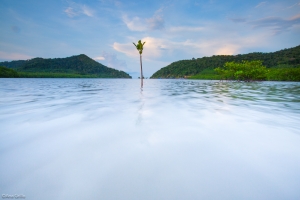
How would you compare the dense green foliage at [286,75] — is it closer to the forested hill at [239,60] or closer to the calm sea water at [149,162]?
the forested hill at [239,60]

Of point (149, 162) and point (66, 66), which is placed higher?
point (66, 66)

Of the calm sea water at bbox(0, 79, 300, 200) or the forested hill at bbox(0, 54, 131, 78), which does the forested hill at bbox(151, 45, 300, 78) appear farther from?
the calm sea water at bbox(0, 79, 300, 200)

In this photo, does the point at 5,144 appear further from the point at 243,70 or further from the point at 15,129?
the point at 243,70

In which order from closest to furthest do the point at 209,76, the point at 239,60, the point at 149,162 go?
the point at 149,162, the point at 209,76, the point at 239,60

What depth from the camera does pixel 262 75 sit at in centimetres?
5038

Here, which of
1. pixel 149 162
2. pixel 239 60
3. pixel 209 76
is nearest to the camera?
pixel 149 162

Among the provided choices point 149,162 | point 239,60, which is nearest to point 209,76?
point 239,60

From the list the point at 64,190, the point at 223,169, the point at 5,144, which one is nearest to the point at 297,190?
the point at 223,169

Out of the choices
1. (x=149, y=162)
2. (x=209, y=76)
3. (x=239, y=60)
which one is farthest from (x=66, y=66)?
(x=149, y=162)

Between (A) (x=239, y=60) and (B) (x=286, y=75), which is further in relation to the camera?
(A) (x=239, y=60)

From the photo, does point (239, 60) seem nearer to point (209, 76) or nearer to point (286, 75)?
point (209, 76)

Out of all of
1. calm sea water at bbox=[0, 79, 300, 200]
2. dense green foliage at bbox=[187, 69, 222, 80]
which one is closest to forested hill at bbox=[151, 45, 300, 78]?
dense green foliage at bbox=[187, 69, 222, 80]

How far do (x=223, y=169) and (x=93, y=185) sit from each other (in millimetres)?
1716

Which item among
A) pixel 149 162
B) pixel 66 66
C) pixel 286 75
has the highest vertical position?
pixel 66 66
